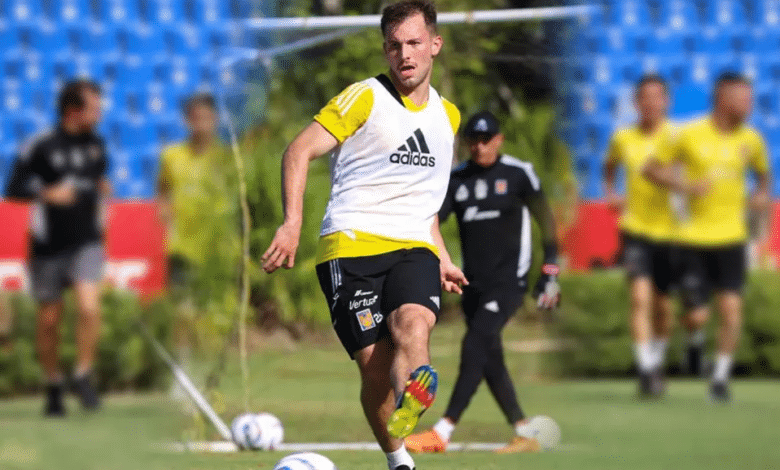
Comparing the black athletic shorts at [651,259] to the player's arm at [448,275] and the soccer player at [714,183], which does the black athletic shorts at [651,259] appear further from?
the player's arm at [448,275]

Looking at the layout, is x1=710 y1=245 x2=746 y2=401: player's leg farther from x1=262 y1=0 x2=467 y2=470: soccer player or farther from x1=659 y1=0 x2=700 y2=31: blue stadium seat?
x1=659 y1=0 x2=700 y2=31: blue stadium seat

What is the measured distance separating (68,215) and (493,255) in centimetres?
442

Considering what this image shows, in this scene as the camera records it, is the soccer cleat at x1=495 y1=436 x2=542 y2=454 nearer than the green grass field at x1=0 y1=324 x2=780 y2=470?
No

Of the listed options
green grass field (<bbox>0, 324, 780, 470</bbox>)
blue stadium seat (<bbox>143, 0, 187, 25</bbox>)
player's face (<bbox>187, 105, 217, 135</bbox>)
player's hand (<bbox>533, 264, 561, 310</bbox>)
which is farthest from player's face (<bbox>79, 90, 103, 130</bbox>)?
blue stadium seat (<bbox>143, 0, 187, 25</bbox>)

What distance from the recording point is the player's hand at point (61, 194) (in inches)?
377

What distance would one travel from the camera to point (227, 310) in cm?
678

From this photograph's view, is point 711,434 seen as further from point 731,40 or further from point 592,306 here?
point 731,40

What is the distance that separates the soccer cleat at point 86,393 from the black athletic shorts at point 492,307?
13.1 feet

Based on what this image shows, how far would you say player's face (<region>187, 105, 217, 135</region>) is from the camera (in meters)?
6.98

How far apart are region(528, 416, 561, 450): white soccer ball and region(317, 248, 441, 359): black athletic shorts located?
6.06 feet

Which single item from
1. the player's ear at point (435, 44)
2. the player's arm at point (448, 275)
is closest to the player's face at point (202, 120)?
the player's arm at point (448, 275)

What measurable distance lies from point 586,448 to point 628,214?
4.53 metres

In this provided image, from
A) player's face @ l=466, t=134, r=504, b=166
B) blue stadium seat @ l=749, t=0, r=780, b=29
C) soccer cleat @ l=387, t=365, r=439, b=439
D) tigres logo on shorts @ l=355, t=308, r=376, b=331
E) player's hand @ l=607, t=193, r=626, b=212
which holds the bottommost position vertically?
player's hand @ l=607, t=193, r=626, b=212

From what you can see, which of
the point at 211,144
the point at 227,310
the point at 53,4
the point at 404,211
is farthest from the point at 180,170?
the point at 53,4
